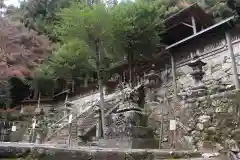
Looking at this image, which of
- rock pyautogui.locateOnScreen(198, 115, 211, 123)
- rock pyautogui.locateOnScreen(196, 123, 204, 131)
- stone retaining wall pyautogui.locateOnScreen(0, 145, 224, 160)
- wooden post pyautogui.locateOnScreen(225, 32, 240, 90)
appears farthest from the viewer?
wooden post pyautogui.locateOnScreen(225, 32, 240, 90)

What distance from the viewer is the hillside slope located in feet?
69.1

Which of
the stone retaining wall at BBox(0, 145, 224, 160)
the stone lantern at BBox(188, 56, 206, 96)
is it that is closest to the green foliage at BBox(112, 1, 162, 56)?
the stone lantern at BBox(188, 56, 206, 96)

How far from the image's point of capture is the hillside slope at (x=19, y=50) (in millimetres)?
21062

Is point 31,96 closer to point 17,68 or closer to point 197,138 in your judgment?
point 17,68

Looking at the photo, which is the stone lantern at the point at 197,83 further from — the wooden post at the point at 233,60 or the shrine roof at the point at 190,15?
the shrine roof at the point at 190,15

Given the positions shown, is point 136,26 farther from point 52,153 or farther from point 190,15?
point 52,153

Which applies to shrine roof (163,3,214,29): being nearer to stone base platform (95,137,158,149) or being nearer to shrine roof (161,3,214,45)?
shrine roof (161,3,214,45)

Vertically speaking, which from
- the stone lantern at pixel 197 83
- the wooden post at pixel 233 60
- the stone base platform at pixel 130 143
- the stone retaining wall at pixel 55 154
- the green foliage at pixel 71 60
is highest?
the green foliage at pixel 71 60

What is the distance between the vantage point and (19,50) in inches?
892

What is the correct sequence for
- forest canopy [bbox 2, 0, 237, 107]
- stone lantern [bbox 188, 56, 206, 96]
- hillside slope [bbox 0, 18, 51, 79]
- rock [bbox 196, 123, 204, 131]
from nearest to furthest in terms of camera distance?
rock [bbox 196, 123, 204, 131] < stone lantern [bbox 188, 56, 206, 96] < forest canopy [bbox 2, 0, 237, 107] < hillside slope [bbox 0, 18, 51, 79]

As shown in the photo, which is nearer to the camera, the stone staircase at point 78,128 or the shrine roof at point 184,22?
the stone staircase at point 78,128

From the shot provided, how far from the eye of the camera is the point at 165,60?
18.7 m

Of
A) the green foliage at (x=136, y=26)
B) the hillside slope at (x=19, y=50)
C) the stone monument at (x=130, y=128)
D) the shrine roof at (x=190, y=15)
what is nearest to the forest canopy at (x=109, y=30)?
the green foliage at (x=136, y=26)

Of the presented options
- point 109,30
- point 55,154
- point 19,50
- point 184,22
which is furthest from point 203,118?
point 19,50
